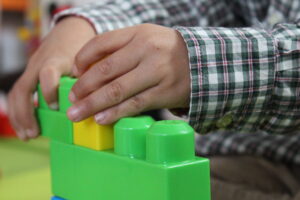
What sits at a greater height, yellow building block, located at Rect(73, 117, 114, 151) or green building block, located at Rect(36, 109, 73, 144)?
yellow building block, located at Rect(73, 117, 114, 151)

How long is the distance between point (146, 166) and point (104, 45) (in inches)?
5.3

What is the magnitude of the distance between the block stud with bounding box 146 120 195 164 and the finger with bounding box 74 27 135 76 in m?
0.11

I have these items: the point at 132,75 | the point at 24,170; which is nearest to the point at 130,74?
the point at 132,75

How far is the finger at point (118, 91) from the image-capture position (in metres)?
0.36

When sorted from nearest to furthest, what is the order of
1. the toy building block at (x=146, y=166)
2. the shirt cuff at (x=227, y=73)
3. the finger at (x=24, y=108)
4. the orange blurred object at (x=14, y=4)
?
the toy building block at (x=146, y=166) → the shirt cuff at (x=227, y=73) → the finger at (x=24, y=108) → the orange blurred object at (x=14, y=4)

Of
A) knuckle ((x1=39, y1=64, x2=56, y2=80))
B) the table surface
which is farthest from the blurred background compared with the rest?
knuckle ((x1=39, y1=64, x2=56, y2=80))

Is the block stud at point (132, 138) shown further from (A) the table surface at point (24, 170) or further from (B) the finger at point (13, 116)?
(A) the table surface at point (24, 170)

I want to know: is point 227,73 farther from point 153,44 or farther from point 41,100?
point 41,100

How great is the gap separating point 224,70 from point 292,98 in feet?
0.27

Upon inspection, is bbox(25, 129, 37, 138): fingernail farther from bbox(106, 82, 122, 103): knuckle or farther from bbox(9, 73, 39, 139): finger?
bbox(106, 82, 122, 103): knuckle

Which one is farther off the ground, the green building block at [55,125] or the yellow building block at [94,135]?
the yellow building block at [94,135]

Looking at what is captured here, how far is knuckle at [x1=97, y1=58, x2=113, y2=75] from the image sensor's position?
37 cm

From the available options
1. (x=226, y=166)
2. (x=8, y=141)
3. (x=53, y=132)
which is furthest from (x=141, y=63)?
(x=8, y=141)

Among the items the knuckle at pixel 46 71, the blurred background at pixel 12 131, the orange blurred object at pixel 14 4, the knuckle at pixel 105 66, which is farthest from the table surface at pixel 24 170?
the orange blurred object at pixel 14 4
